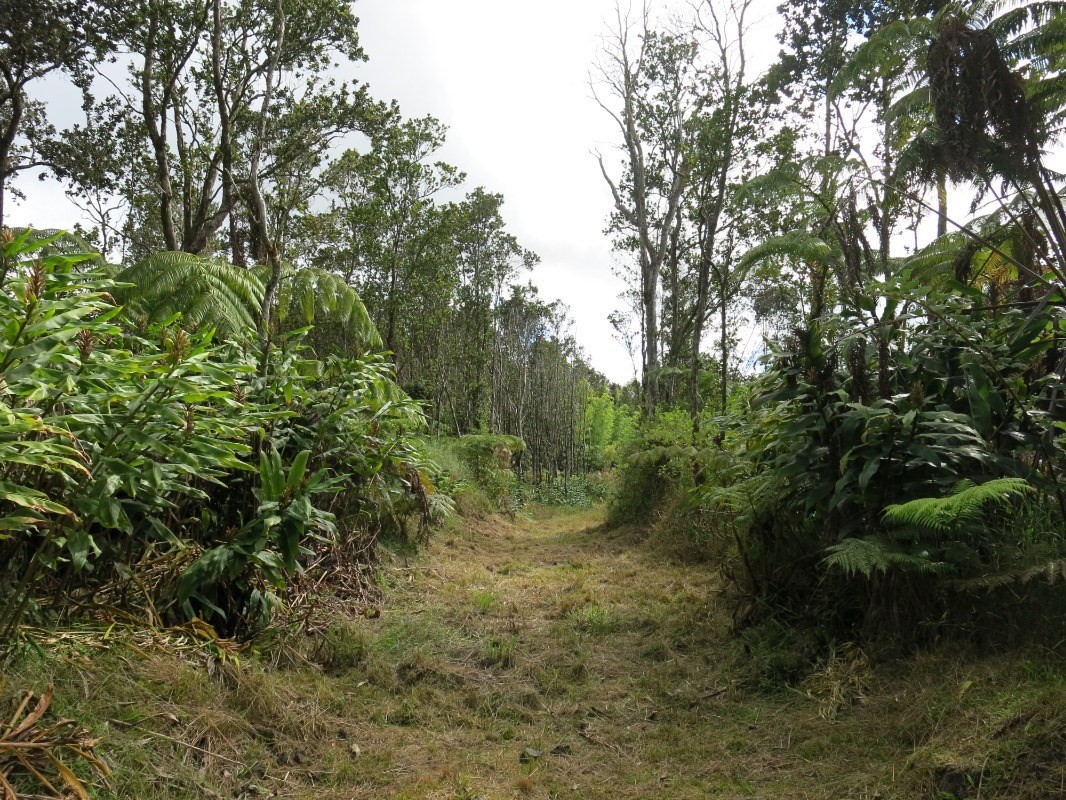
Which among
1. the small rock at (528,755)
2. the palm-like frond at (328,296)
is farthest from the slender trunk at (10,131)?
the small rock at (528,755)

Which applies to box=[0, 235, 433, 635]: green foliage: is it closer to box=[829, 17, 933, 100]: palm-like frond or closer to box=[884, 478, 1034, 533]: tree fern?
box=[884, 478, 1034, 533]: tree fern

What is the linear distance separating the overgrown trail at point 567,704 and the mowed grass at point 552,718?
1 centimetres

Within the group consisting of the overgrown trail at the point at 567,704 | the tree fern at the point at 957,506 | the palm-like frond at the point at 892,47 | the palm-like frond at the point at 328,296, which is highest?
the palm-like frond at the point at 892,47

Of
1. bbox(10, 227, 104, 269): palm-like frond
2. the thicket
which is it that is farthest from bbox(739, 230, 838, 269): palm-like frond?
bbox(10, 227, 104, 269): palm-like frond

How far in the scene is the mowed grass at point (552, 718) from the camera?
2.36 meters

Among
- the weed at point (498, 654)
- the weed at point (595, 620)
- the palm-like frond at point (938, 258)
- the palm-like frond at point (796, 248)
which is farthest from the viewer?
the palm-like frond at point (938, 258)

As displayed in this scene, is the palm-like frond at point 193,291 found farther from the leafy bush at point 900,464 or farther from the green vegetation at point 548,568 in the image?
the leafy bush at point 900,464

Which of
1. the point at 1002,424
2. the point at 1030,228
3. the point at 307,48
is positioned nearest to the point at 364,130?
the point at 307,48

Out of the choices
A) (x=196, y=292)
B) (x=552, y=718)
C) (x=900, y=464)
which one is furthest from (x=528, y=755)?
(x=196, y=292)

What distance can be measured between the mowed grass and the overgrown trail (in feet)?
0.04

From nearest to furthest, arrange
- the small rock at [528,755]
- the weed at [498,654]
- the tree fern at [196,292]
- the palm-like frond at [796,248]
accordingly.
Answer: the small rock at [528,755]
the weed at [498,654]
the palm-like frond at [796,248]
the tree fern at [196,292]

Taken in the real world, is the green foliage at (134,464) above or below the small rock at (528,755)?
above

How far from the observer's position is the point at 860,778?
251 centimetres

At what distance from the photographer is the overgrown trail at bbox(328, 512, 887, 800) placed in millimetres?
2754
